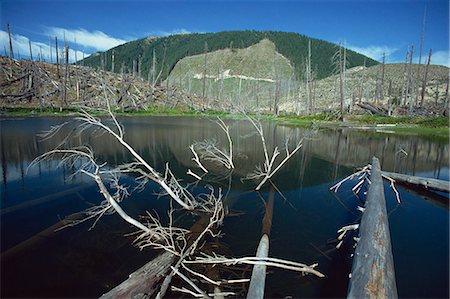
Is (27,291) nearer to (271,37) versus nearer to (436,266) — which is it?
(436,266)

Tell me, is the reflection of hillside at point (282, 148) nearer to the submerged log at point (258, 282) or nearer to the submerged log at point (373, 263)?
the submerged log at point (373, 263)

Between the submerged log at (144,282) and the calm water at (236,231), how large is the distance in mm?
1095

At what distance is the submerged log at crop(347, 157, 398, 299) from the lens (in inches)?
148

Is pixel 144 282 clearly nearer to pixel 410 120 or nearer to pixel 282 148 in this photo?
pixel 282 148

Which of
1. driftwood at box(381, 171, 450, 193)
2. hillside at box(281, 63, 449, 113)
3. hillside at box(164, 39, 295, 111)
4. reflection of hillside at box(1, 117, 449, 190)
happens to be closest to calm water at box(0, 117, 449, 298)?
reflection of hillside at box(1, 117, 449, 190)

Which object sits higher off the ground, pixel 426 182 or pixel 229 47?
pixel 229 47

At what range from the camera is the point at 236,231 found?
8.62 m

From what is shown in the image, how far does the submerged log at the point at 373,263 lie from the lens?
148 inches

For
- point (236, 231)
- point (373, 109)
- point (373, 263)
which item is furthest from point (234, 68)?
point (373, 263)

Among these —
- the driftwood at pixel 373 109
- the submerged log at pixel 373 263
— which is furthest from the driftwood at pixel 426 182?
the driftwood at pixel 373 109

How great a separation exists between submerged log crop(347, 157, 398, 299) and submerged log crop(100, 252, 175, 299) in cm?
347

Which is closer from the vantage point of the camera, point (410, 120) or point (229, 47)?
point (410, 120)

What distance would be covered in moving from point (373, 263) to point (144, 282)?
160 inches

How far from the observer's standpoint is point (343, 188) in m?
13.7
